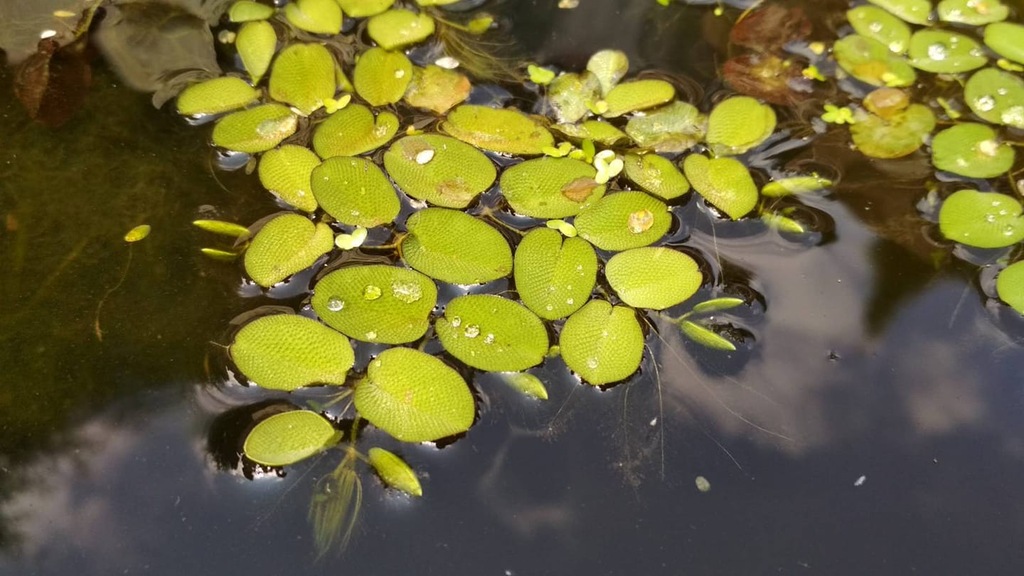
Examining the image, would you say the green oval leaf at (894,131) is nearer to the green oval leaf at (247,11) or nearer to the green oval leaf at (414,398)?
the green oval leaf at (414,398)

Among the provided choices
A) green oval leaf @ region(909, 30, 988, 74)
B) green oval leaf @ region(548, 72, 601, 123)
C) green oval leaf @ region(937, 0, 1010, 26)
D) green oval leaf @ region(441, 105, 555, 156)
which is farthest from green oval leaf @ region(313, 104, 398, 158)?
green oval leaf @ region(937, 0, 1010, 26)

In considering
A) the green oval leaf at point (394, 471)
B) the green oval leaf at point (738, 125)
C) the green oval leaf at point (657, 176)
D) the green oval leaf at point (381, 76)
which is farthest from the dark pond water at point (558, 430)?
the green oval leaf at point (381, 76)

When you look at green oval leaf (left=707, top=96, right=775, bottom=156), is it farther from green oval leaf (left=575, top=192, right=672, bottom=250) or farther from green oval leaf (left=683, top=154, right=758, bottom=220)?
green oval leaf (left=575, top=192, right=672, bottom=250)

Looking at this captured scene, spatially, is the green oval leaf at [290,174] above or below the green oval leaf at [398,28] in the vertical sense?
below

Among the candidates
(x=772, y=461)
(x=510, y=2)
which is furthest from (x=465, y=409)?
(x=510, y=2)

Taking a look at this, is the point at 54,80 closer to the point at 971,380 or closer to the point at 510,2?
the point at 510,2

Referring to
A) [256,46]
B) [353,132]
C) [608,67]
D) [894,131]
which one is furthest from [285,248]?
[894,131]
